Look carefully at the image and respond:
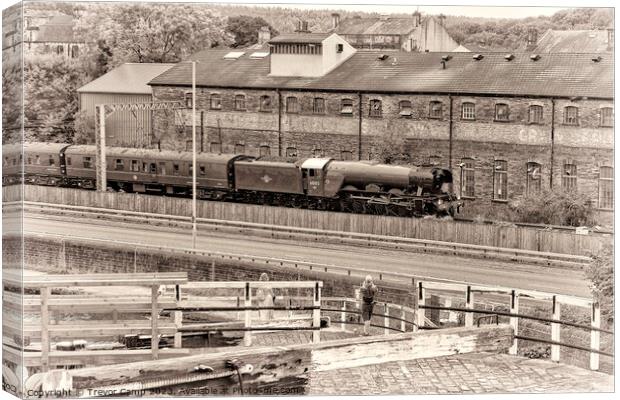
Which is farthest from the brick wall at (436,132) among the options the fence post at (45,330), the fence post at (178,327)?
the fence post at (45,330)

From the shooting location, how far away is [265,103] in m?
20.4

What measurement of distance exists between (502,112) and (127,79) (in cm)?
453

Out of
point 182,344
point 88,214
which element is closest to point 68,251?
point 88,214

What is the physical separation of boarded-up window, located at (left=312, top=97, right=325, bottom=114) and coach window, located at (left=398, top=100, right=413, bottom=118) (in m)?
0.94

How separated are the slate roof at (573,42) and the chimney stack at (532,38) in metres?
0.05

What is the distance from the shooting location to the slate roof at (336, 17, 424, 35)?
63.8ft

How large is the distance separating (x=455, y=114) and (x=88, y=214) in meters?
4.64

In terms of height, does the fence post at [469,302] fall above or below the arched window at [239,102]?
below

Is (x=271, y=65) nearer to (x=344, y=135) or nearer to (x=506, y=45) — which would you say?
(x=344, y=135)

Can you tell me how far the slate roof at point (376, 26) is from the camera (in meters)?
19.5

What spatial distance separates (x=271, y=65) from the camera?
2031 centimetres

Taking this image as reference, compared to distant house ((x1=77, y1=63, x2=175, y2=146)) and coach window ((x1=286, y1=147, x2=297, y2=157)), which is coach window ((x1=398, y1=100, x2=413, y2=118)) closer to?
coach window ((x1=286, y1=147, x2=297, y2=157))

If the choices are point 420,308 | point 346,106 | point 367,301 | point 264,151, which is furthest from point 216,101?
point 420,308

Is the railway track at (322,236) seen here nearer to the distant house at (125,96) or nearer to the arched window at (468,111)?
the distant house at (125,96)
